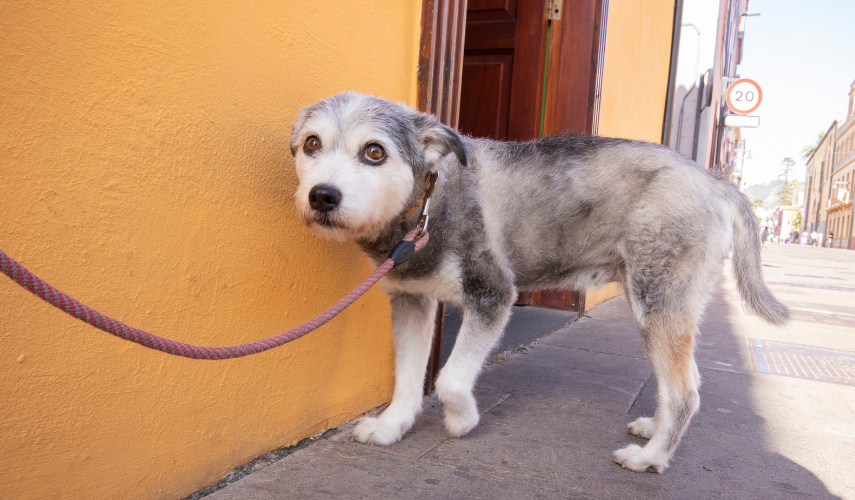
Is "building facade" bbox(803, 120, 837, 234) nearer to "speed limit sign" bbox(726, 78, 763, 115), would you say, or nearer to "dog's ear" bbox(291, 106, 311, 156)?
"speed limit sign" bbox(726, 78, 763, 115)

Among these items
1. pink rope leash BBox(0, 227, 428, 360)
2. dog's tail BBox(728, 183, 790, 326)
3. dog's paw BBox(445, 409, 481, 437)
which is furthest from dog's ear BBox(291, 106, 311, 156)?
dog's tail BBox(728, 183, 790, 326)

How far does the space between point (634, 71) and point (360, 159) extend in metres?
6.96

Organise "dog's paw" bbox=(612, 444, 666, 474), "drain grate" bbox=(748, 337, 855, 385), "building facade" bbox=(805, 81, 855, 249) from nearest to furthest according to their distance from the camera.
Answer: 1. "dog's paw" bbox=(612, 444, 666, 474)
2. "drain grate" bbox=(748, 337, 855, 385)
3. "building facade" bbox=(805, 81, 855, 249)

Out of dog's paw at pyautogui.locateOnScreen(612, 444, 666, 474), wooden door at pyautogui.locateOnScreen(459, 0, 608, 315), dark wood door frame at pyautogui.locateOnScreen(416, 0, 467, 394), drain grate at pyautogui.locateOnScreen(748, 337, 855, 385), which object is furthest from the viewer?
wooden door at pyautogui.locateOnScreen(459, 0, 608, 315)

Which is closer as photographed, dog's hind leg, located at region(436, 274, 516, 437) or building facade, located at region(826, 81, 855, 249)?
dog's hind leg, located at region(436, 274, 516, 437)

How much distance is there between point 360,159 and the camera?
228 centimetres

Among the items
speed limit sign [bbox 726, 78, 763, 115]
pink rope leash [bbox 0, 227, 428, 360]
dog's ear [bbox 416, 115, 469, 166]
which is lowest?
pink rope leash [bbox 0, 227, 428, 360]

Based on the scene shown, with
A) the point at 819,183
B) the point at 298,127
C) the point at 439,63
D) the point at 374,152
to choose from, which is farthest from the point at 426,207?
the point at 819,183

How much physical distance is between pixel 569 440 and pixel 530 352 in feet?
5.91

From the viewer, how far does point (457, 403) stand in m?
2.65

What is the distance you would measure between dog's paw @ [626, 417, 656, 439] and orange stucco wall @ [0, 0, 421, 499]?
1.58 m

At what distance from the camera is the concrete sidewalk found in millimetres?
2297

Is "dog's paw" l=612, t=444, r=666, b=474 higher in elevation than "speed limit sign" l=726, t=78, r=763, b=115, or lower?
lower

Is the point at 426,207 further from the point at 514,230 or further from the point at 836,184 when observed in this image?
the point at 836,184
